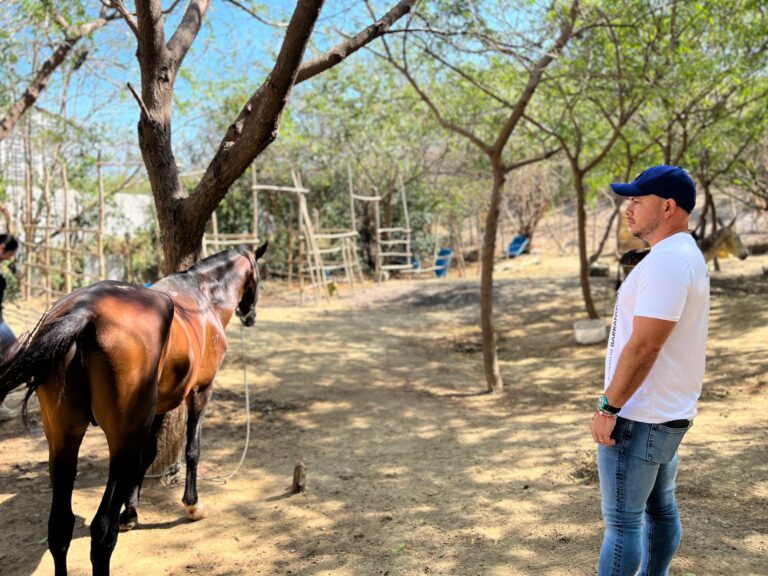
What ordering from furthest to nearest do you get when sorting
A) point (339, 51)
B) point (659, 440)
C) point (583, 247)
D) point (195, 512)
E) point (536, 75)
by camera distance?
point (583, 247) → point (536, 75) → point (339, 51) → point (195, 512) → point (659, 440)

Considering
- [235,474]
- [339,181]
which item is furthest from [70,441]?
[339,181]

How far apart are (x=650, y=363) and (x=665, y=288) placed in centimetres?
24

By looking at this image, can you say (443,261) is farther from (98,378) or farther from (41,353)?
(41,353)

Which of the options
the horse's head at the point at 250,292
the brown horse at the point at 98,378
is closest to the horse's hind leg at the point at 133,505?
the brown horse at the point at 98,378

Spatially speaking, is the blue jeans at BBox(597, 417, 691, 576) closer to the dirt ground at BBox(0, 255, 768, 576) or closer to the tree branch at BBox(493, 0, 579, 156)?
the dirt ground at BBox(0, 255, 768, 576)

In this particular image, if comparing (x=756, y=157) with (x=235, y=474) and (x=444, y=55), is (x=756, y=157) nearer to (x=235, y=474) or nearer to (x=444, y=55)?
(x=444, y=55)

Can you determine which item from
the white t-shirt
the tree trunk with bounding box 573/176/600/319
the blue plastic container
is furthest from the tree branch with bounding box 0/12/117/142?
the blue plastic container

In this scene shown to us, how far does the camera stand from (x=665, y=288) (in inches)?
78.6

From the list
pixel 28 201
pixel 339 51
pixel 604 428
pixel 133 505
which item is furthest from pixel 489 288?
pixel 28 201

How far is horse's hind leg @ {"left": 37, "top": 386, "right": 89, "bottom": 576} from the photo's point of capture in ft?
9.30

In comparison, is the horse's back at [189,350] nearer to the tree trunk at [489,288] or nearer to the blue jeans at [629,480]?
the blue jeans at [629,480]

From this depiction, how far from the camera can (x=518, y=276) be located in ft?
54.1

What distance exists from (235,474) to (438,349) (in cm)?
506

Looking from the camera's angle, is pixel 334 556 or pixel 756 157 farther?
pixel 756 157
